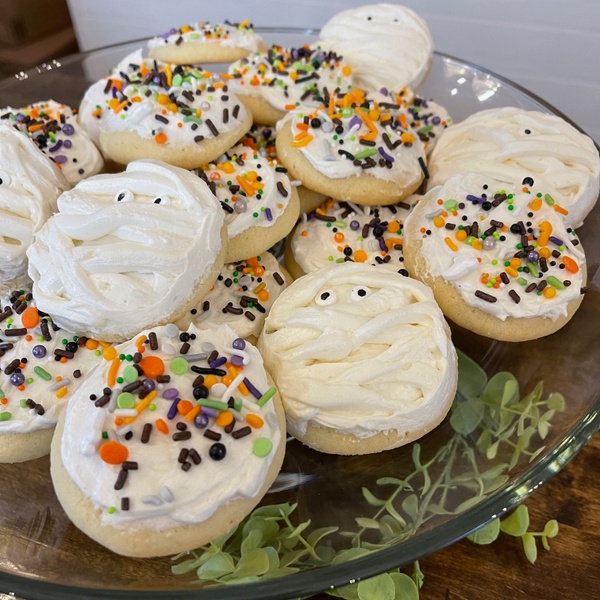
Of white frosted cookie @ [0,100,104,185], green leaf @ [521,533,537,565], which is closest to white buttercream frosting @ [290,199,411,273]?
white frosted cookie @ [0,100,104,185]

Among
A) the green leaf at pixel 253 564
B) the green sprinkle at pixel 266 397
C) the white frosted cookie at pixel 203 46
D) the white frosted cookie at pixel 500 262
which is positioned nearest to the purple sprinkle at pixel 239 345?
the green sprinkle at pixel 266 397

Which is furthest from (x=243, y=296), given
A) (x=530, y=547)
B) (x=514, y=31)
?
(x=514, y=31)

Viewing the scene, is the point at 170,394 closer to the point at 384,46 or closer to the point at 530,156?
the point at 530,156

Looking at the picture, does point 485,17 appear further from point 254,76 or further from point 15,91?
point 15,91

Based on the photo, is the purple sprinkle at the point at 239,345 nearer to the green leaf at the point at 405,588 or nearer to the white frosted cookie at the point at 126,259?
the white frosted cookie at the point at 126,259

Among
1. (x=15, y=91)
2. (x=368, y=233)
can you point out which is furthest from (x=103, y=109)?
(x=368, y=233)

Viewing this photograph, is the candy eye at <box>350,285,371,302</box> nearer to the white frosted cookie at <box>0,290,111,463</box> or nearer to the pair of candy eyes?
the pair of candy eyes
